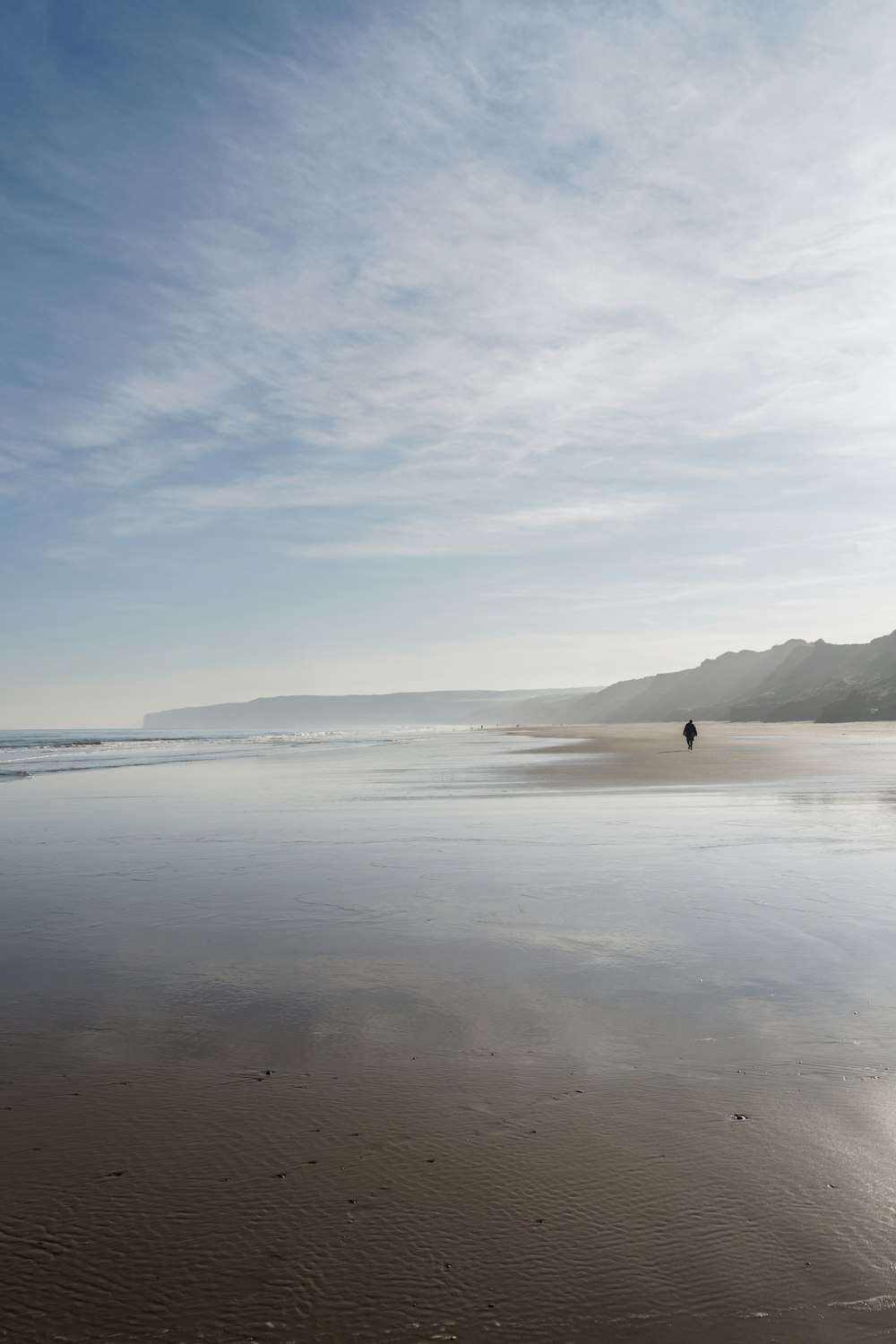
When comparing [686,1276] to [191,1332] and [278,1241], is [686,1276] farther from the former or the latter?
[191,1332]

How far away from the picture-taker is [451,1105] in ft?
13.7

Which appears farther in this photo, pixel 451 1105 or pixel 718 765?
pixel 718 765

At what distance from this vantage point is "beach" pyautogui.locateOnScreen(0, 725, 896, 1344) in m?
2.82

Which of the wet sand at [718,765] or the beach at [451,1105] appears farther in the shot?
the wet sand at [718,765]

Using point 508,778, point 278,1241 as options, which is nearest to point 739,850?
point 278,1241

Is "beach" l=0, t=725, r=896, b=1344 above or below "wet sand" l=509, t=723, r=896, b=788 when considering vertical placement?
above

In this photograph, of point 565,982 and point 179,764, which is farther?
point 179,764

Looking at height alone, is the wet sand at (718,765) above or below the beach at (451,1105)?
below

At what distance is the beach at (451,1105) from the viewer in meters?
2.82

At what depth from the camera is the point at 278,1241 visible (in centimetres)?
310

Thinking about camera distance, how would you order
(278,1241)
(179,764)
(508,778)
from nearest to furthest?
1. (278,1241)
2. (508,778)
3. (179,764)

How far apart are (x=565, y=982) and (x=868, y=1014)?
2.04 metres

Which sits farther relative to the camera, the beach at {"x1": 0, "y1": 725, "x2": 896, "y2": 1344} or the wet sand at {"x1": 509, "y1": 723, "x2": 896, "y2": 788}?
the wet sand at {"x1": 509, "y1": 723, "x2": 896, "y2": 788}

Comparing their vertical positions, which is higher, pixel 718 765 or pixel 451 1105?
pixel 451 1105
